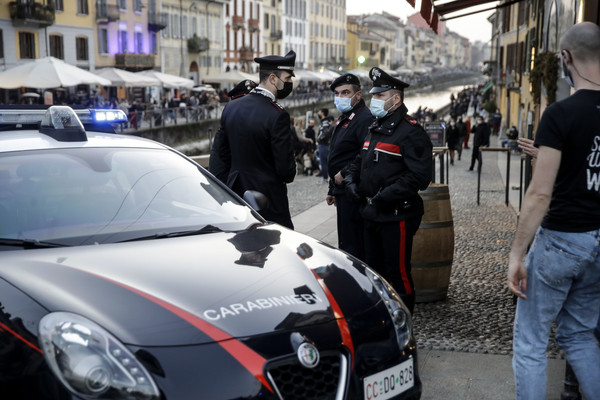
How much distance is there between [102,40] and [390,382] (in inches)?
1879

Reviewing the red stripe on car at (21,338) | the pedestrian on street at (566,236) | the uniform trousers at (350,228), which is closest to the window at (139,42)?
the uniform trousers at (350,228)

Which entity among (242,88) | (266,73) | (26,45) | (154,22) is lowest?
(242,88)

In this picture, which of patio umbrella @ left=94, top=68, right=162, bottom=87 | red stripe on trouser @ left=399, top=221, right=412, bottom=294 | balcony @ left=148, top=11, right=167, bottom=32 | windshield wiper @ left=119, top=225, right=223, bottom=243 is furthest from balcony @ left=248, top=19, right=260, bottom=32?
windshield wiper @ left=119, top=225, right=223, bottom=243

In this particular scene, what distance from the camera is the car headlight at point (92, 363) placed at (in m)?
2.64

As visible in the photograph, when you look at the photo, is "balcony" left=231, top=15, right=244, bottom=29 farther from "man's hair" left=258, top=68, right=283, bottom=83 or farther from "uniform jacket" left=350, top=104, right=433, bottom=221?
"uniform jacket" left=350, top=104, right=433, bottom=221

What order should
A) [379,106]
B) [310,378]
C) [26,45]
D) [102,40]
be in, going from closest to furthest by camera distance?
[310,378] < [379,106] < [26,45] < [102,40]

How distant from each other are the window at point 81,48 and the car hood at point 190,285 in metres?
44.7

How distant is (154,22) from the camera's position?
54.2m

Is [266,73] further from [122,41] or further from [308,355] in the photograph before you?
[122,41]

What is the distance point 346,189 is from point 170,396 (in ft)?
10.4

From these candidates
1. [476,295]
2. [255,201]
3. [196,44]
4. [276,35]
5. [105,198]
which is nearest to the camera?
[105,198]

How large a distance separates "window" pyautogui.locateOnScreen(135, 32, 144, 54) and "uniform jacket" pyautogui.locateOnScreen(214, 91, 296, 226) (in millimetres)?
48916

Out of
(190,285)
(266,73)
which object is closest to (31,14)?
(266,73)

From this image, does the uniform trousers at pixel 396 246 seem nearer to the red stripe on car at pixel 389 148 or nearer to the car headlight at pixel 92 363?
the red stripe on car at pixel 389 148
